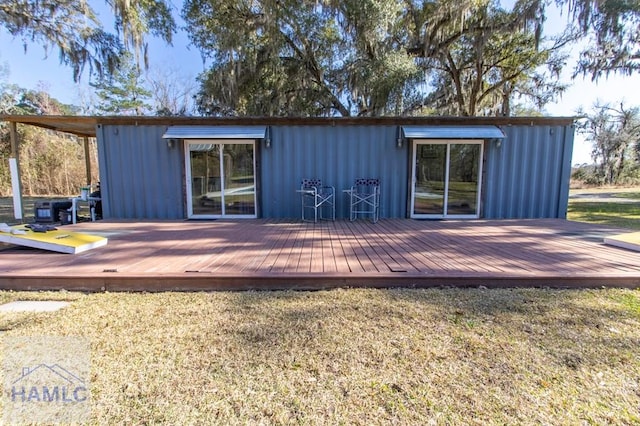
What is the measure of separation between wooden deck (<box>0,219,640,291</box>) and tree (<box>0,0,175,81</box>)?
21.7 feet

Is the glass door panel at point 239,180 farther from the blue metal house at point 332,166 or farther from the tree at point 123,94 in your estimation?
the tree at point 123,94

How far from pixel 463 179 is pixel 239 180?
4.80m

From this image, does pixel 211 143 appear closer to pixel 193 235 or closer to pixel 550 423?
pixel 193 235

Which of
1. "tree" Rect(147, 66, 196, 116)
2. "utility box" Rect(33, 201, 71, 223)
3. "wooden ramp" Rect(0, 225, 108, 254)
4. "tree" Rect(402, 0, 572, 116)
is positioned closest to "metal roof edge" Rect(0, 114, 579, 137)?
"utility box" Rect(33, 201, 71, 223)

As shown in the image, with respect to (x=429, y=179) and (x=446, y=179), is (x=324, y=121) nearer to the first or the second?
(x=429, y=179)

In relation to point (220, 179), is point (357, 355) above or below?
below

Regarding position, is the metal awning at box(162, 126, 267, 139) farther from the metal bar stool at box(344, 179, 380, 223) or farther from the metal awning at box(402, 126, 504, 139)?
the metal awning at box(402, 126, 504, 139)

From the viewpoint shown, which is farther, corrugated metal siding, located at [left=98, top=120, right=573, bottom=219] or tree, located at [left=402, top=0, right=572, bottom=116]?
tree, located at [left=402, top=0, right=572, bottom=116]

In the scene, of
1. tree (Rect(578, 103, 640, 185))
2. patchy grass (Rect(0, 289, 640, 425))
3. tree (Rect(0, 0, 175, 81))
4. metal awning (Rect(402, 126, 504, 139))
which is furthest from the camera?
tree (Rect(578, 103, 640, 185))

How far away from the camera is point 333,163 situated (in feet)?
21.6

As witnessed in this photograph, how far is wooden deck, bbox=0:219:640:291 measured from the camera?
2861mm

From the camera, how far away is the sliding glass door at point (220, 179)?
6641 millimetres

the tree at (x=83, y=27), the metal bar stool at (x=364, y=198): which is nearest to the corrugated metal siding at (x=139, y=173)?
the metal bar stool at (x=364, y=198)

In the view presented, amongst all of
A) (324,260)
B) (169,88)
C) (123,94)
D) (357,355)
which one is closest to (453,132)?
(324,260)
